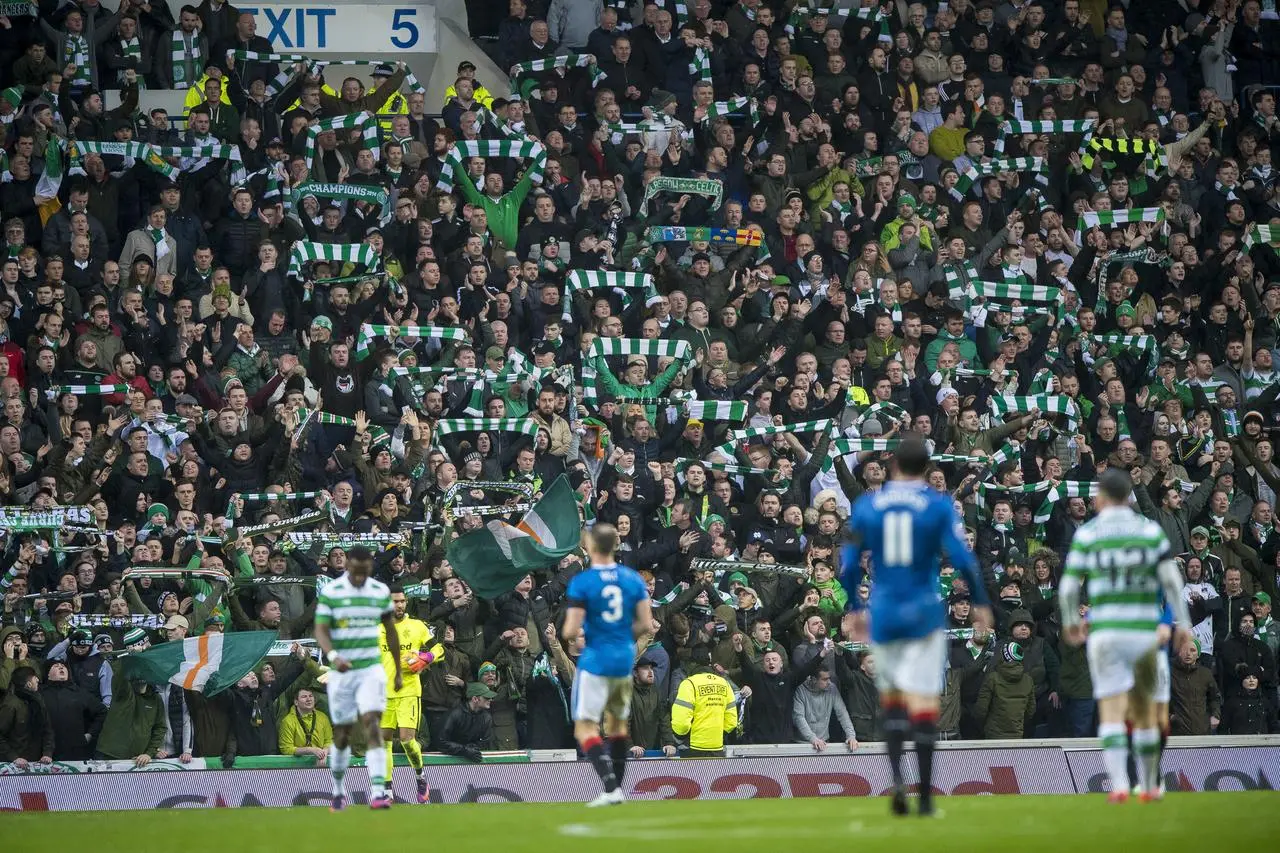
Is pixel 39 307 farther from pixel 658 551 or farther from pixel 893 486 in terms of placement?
pixel 893 486

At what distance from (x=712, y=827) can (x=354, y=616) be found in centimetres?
423

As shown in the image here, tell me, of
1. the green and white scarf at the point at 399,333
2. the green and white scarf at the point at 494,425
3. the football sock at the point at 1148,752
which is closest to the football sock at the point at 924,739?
the football sock at the point at 1148,752

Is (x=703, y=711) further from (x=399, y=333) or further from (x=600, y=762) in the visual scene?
(x=399, y=333)

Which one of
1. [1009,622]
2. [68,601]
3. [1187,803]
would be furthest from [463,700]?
[1187,803]

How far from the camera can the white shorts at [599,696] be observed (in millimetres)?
14570

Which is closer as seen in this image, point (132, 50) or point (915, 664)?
point (915, 664)

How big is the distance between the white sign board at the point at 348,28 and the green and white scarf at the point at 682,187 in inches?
218

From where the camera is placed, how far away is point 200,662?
19141 mm

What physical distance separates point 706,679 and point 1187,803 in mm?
6547

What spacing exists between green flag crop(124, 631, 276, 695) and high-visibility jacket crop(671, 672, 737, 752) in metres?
4.48

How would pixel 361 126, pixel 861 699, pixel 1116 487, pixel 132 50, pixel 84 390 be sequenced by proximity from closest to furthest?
pixel 1116 487, pixel 861 699, pixel 84 390, pixel 361 126, pixel 132 50

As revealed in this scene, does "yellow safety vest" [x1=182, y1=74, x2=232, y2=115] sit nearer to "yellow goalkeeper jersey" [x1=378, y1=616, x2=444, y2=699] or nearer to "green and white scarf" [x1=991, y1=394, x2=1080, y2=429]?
"yellow goalkeeper jersey" [x1=378, y1=616, x2=444, y2=699]

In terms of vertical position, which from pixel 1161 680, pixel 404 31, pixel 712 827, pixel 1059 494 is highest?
pixel 404 31

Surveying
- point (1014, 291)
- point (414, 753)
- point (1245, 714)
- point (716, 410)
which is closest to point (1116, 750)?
point (414, 753)
